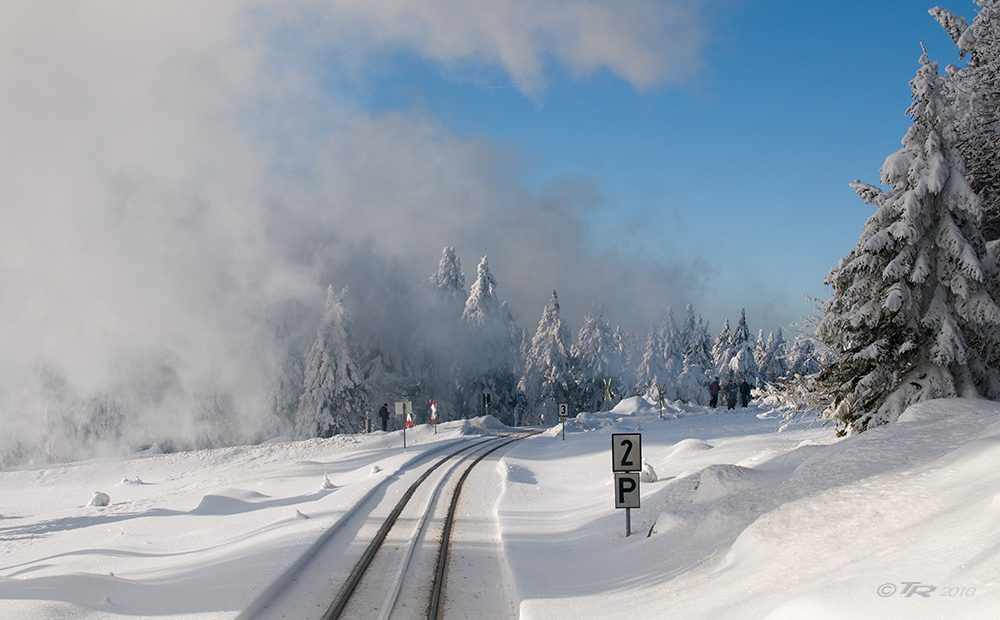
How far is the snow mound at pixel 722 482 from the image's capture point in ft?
37.1

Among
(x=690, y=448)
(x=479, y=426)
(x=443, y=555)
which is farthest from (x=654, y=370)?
(x=443, y=555)

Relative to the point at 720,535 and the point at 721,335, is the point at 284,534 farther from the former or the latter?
the point at 721,335

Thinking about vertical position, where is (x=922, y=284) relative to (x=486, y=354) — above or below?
below

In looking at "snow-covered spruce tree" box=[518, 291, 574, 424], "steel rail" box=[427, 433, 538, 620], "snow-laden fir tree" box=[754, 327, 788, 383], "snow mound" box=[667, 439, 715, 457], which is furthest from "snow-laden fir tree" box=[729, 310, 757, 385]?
"steel rail" box=[427, 433, 538, 620]

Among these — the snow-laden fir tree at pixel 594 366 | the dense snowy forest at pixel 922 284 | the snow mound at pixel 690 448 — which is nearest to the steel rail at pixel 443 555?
the snow mound at pixel 690 448

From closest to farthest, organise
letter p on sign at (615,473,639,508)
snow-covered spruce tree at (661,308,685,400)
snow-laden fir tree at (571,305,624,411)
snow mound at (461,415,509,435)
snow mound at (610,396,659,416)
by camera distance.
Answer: letter p on sign at (615,473,639,508), snow mound at (461,415,509,435), snow mound at (610,396,659,416), snow-laden fir tree at (571,305,624,411), snow-covered spruce tree at (661,308,685,400)

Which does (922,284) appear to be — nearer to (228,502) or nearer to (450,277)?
(228,502)

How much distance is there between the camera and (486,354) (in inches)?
2653

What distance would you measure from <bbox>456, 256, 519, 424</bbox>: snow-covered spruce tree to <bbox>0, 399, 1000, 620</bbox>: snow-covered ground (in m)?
46.0

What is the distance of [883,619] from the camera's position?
4863 mm

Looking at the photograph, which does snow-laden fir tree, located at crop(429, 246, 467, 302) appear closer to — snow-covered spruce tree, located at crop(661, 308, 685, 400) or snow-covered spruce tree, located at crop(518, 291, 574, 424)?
snow-covered spruce tree, located at crop(518, 291, 574, 424)

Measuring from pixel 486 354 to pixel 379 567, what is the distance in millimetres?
56379

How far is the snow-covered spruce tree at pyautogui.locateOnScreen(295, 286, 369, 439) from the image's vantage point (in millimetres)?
52844

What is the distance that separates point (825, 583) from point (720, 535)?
3.68 metres
